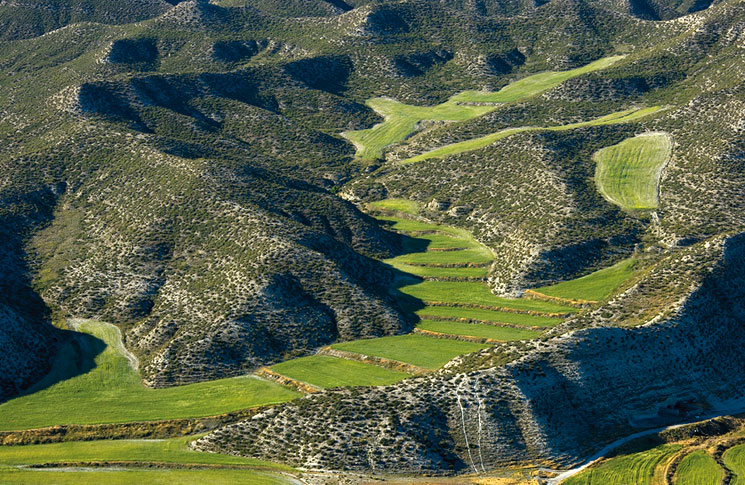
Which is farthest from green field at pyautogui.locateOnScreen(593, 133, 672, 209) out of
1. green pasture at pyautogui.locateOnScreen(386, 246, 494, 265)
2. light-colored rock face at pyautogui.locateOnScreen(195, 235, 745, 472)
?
light-colored rock face at pyautogui.locateOnScreen(195, 235, 745, 472)

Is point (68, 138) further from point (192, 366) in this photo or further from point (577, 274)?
point (577, 274)

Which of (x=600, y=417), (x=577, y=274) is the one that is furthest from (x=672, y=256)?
(x=600, y=417)

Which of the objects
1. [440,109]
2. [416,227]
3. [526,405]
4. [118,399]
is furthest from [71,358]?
[440,109]

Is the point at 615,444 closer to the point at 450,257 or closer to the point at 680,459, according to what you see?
the point at 680,459

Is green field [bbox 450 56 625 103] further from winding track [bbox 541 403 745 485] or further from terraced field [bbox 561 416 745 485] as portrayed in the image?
terraced field [bbox 561 416 745 485]

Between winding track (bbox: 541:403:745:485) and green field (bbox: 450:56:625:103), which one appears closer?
winding track (bbox: 541:403:745:485)

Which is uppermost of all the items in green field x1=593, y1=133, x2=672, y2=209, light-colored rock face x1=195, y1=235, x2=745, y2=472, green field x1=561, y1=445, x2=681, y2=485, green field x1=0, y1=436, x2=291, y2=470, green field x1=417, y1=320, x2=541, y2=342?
green field x1=593, y1=133, x2=672, y2=209
